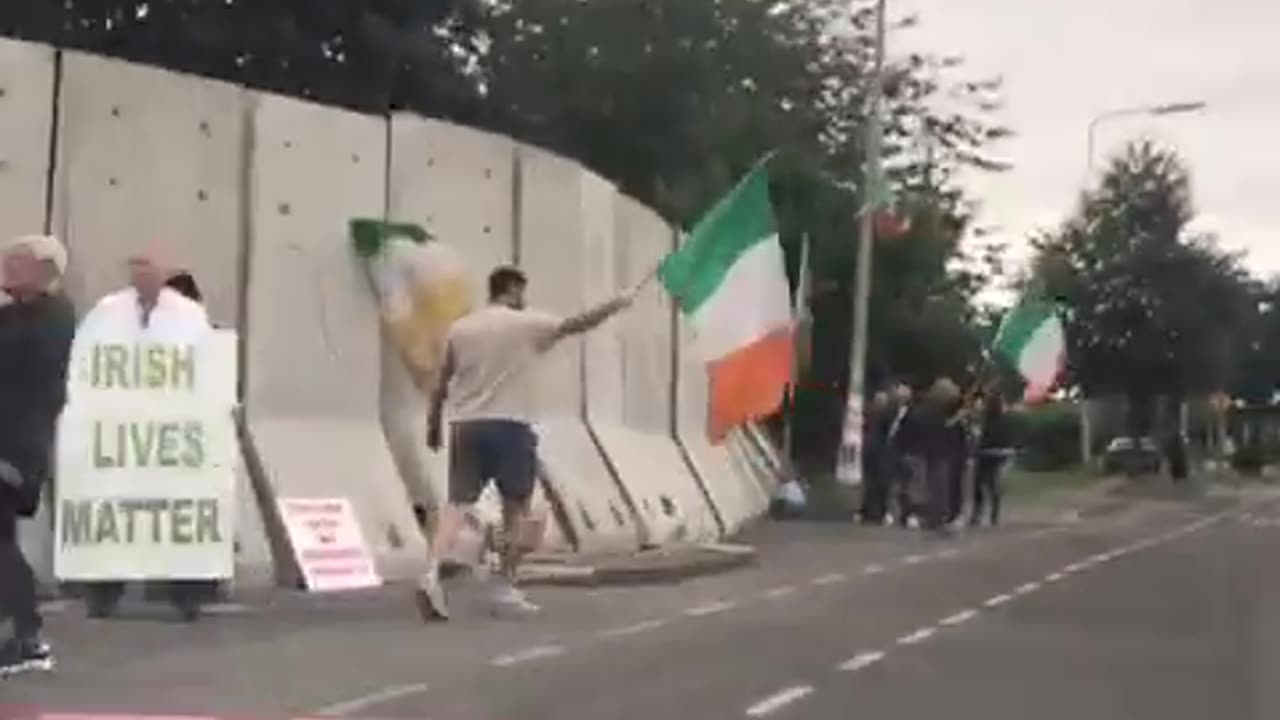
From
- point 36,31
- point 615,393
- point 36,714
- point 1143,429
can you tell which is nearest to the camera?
point 36,714

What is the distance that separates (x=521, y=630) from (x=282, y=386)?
11.7 feet

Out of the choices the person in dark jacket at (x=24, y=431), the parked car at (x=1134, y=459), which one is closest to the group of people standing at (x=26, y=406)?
the person in dark jacket at (x=24, y=431)

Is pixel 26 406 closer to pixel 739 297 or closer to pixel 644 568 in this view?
pixel 644 568

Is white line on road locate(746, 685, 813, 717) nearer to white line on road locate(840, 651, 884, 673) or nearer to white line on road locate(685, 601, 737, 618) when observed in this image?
white line on road locate(840, 651, 884, 673)

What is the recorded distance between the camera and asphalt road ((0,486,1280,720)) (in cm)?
957

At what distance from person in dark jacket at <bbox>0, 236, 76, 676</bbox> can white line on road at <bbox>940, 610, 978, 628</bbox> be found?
5987 millimetres

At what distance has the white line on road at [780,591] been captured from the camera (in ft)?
53.1

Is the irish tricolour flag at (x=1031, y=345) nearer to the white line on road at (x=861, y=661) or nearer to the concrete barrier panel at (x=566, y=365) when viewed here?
the concrete barrier panel at (x=566, y=365)

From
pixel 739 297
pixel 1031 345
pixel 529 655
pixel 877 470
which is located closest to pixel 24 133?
pixel 529 655

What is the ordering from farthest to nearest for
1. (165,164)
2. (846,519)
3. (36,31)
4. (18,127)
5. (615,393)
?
(36,31) < (846,519) < (615,393) < (165,164) < (18,127)

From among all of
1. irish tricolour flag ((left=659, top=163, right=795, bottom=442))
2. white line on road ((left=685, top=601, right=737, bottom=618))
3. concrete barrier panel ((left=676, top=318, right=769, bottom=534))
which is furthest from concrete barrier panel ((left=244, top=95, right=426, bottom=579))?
concrete barrier panel ((left=676, top=318, right=769, bottom=534))

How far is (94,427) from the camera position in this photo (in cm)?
1291

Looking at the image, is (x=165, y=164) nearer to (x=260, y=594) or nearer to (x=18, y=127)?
(x=18, y=127)

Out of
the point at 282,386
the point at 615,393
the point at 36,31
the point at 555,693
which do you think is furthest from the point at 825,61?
the point at 555,693
